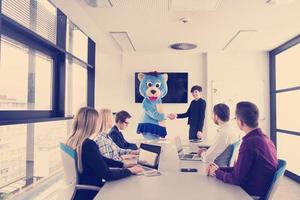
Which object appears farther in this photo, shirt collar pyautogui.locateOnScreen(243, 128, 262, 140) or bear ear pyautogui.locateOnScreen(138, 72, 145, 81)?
bear ear pyautogui.locateOnScreen(138, 72, 145, 81)

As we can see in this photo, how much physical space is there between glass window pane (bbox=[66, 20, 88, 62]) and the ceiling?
0.62 feet

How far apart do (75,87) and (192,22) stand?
227cm

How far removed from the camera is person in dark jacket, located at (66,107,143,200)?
209 centimetres

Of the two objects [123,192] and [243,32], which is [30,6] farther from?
[243,32]

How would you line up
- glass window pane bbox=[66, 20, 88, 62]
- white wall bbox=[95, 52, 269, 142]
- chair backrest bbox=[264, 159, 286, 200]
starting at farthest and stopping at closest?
white wall bbox=[95, 52, 269, 142], glass window pane bbox=[66, 20, 88, 62], chair backrest bbox=[264, 159, 286, 200]

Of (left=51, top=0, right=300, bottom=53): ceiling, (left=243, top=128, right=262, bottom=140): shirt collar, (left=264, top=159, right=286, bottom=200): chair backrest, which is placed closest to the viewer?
(left=264, top=159, right=286, bottom=200): chair backrest

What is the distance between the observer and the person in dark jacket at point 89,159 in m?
2.09

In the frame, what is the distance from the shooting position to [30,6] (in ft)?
10.1

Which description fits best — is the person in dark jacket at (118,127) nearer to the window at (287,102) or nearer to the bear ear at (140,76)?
the bear ear at (140,76)

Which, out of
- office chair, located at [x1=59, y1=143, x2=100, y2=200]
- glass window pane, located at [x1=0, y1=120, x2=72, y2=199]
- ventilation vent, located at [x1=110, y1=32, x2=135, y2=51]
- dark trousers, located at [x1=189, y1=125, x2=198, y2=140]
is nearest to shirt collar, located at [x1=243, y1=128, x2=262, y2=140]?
office chair, located at [x1=59, y1=143, x2=100, y2=200]

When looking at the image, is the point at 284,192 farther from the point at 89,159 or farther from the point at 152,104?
the point at 89,159

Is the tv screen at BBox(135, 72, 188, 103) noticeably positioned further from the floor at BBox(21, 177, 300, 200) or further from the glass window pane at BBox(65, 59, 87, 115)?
the floor at BBox(21, 177, 300, 200)

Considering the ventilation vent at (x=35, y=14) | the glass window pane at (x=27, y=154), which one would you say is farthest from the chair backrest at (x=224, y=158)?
the ventilation vent at (x=35, y=14)

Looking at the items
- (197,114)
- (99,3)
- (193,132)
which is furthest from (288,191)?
(99,3)
